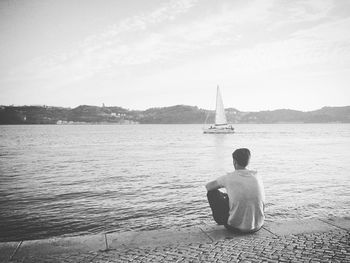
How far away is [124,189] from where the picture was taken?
1603 centimetres

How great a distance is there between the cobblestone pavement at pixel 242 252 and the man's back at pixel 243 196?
0.31 meters

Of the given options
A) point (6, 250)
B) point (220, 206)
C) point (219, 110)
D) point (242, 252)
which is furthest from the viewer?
point (219, 110)

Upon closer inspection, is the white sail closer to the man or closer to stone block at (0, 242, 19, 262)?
the man

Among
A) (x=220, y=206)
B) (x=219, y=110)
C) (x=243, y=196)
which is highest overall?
(x=219, y=110)

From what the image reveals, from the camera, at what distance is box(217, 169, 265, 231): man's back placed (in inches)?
216

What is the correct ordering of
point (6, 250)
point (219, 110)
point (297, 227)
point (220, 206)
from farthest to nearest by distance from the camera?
point (219, 110) < point (297, 227) < point (220, 206) < point (6, 250)

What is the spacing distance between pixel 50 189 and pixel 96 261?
12.8 m

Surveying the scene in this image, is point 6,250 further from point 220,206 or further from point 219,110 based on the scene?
point 219,110

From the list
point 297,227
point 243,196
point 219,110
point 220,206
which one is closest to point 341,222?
point 297,227

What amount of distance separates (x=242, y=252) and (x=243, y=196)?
0.98 meters

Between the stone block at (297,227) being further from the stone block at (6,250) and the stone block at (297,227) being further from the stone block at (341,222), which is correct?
the stone block at (6,250)

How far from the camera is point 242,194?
5469 mm

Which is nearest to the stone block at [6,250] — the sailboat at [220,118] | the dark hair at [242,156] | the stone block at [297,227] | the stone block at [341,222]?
the dark hair at [242,156]

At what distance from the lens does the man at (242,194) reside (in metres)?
5.49
